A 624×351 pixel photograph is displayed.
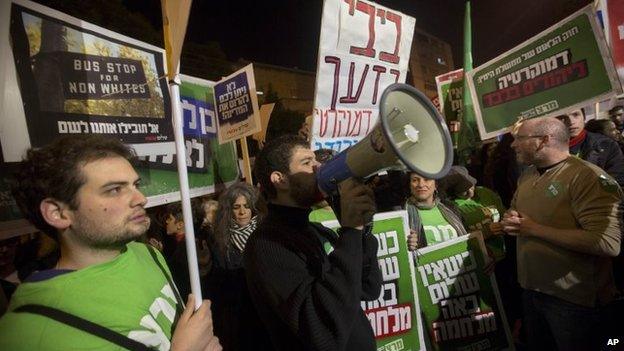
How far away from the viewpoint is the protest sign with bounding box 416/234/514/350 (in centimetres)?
323

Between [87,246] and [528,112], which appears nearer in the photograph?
[87,246]

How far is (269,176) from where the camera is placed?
6.69 feet

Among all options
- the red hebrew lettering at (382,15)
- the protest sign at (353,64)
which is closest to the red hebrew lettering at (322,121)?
the protest sign at (353,64)

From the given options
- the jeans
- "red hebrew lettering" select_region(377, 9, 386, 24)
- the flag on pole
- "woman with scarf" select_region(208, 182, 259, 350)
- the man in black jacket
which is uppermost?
"red hebrew lettering" select_region(377, 9, 386, 24)

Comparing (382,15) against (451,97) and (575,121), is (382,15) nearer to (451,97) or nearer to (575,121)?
(575,121)

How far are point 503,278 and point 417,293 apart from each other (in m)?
1.89

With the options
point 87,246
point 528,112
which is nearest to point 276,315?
point 87,246

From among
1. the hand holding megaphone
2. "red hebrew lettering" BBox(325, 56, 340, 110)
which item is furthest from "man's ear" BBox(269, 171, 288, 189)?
"red hebrew lettering" BBox(325, 56, 340, 110)

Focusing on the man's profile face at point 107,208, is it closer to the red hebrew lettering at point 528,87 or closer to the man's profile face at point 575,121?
the red hebrew lettering at point 528,87

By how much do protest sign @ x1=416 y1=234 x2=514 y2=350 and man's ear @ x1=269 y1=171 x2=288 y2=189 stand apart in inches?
67.9

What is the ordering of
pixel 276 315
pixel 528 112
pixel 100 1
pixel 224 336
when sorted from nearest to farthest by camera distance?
pixel 276 315 < pixel 224 336 < pixel 528 112 < pixel 100 1

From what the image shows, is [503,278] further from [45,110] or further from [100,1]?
[100,1]

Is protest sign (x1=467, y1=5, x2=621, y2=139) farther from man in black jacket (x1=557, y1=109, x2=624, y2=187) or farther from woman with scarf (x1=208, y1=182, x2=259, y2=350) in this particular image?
woman with scarf (x1=208, y1=182, x2=259, y2=350)

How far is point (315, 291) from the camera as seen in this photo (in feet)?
5.18
